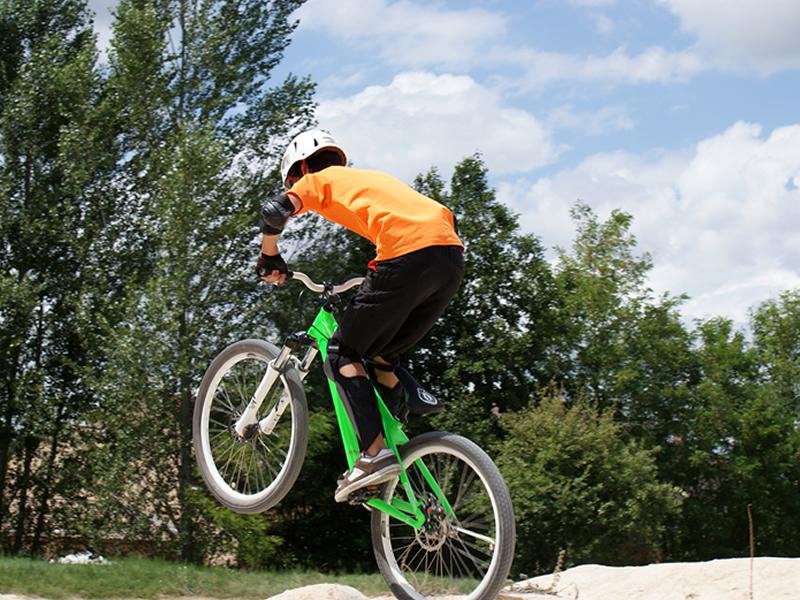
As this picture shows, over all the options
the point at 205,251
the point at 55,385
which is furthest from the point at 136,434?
the point at 55,385

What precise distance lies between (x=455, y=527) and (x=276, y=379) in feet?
4.68

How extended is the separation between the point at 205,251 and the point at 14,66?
1197 centimetres

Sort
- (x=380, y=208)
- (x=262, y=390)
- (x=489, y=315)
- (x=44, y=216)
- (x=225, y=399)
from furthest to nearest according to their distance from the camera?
(x=489, y=315) → (x=44, y=216) → (x=225, y=399) → (x=262, y=390) → (x=380, y=208)

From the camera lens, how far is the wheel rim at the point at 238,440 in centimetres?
607

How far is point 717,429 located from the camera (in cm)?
3509

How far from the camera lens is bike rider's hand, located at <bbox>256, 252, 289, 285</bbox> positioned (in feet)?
18.4

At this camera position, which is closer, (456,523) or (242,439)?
(456,523)

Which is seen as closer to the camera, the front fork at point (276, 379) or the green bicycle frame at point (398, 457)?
the green bicycle frame at point (398, 457)

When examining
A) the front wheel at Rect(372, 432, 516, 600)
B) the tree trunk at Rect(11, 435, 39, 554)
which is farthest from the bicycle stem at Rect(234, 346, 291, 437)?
the tree trunk at Rect(11, 435, 39, 554)

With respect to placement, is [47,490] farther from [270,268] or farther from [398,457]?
[398,457]

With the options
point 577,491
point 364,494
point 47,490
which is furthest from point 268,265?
point 47,490

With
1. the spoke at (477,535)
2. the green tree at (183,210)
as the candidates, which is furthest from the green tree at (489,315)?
the spoke at (477,535)

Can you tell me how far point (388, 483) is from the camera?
18.1 feet

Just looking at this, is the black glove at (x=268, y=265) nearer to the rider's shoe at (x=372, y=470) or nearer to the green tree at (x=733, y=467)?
the rider's shoe at (x=372, y=470)
